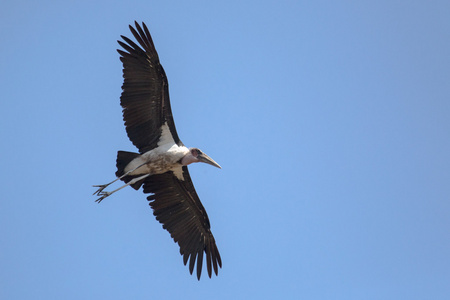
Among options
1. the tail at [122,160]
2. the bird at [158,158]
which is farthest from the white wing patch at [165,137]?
the tail at [122,160]

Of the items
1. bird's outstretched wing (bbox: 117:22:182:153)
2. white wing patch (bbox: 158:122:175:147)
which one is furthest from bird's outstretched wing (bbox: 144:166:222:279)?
bird's outstretched wing (bbox: 117:22:182:153)

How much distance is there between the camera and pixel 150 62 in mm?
16922

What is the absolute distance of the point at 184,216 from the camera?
18.5m

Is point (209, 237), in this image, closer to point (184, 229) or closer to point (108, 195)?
point (184, 229)

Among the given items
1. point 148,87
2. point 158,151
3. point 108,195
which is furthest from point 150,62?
point 108,195

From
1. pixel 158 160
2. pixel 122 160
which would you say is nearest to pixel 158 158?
pixel 158 160

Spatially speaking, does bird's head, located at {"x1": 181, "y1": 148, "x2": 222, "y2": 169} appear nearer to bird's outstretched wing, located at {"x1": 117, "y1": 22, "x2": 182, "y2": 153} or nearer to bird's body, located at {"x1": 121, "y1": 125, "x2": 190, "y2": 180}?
bird's body, located at {"x1": 121, "y1": 125, "x2": 190, "y2": 180}

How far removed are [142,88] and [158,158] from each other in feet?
5.56

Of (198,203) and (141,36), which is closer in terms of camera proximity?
(141,36)

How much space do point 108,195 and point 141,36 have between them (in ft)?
12.3

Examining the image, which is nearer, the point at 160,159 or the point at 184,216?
the point at 160,159

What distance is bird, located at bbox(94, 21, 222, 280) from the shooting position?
1689 cm

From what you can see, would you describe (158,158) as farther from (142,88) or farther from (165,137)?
(142,88)

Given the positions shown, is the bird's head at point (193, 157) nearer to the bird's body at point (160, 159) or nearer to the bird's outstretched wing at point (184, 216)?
the bird's body at point (160, 159)
